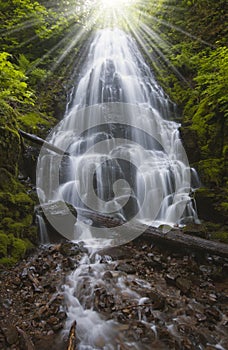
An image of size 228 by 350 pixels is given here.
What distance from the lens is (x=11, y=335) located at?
9.39ft

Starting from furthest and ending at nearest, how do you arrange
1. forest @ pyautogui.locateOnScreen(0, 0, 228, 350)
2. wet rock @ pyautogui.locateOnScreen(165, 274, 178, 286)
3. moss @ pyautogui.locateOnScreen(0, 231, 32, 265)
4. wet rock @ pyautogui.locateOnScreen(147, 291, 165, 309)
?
forest @ pyautogui.locateOnScreen(0, 0, 228, 350)
moss @ pyautogui.locateOnScreen(0, 231, 32, 265)
wet rock @ pyautogui.locateOnScreen(165, 274, 178, 286)
wet rock @ pyautogui.locateOnScreen(147, 291, 165, 309)

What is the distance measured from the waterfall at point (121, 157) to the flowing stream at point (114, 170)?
0.09 feet

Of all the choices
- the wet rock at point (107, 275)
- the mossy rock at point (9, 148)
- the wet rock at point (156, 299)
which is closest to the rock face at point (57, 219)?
the mossy rock at point (9, 148)

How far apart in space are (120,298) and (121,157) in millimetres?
4868

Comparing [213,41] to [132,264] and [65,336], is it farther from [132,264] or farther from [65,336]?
[65,336]

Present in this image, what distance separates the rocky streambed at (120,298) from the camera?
119 inches

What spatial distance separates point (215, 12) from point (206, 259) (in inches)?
400

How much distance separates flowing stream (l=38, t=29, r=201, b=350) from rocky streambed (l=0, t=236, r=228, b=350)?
0.12 ft

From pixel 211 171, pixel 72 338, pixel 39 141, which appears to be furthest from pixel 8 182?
pixel 211 171

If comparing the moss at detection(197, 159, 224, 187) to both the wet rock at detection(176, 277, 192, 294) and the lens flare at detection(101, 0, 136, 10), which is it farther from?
the lens flare at detection(101, 0, 136, 10)

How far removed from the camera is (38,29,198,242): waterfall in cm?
683

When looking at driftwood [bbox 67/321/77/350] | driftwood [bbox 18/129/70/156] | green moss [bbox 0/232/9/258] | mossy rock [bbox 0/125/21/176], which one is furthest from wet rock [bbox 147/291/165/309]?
driftwood [bbox 18/129/70/156]

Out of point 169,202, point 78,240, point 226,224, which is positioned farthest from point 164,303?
point 169,202

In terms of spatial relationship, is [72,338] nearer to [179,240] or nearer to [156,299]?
[156,299]
